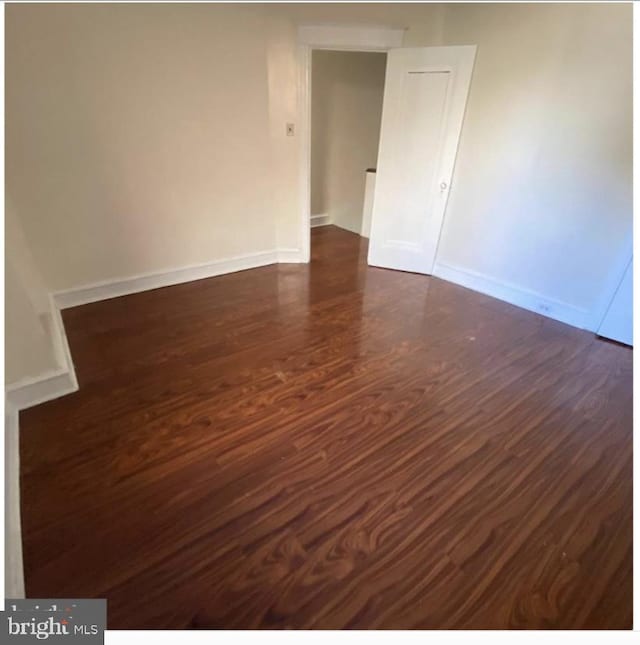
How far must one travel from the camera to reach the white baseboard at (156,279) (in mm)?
2730

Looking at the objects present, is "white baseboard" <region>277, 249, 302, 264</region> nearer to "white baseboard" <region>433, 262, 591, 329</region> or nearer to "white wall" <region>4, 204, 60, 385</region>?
"white baseboard" <region>433, 262, 591, 329</region>

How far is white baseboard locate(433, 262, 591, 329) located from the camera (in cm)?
276

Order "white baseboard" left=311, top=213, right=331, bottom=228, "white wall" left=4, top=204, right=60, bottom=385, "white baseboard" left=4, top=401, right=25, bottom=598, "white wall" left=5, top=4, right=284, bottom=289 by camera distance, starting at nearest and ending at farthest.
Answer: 1. "white baseboard" left=4, top=401, right=25, bottom=598
2. "white wall" left=4, top=204, right=60, bottom=385
3. "white wall" left=5, top=4, right=284, bottom=289
4. "white baseboard" left=311, top=213, right=331, bottom=228

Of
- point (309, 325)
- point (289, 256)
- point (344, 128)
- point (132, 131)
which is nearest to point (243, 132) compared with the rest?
point (132, 131)

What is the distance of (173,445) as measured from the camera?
64.4 inches

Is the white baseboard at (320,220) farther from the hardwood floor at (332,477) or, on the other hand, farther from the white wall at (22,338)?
the white wall at (22,338)

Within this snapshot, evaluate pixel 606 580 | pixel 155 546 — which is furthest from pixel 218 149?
pixel 606 580

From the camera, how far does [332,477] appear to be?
1531 millimetres

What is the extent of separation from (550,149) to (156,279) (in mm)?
3265

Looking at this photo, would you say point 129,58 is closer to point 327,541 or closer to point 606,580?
point 327,541

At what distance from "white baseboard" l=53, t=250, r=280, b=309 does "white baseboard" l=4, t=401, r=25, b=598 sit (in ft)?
4.17
